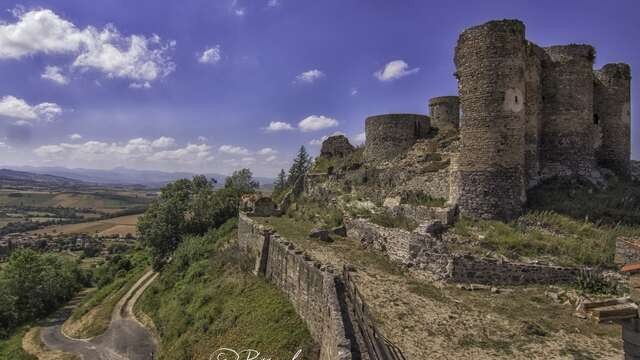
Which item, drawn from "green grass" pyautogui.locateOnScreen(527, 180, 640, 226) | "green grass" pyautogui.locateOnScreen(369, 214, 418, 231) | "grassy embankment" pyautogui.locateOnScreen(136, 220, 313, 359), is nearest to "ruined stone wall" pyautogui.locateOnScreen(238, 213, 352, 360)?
"grassy embankment" pyautogui.locateOnScreen(136, 220, 313, 359)

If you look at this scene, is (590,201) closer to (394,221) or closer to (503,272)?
(503,272)

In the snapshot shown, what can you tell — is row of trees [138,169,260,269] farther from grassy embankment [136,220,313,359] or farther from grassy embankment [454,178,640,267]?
grassy embankment [454,178,640,267]

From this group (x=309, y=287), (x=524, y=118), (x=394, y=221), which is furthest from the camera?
(x=394, y=221)

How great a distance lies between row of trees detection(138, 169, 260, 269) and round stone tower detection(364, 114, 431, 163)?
54.4 ft

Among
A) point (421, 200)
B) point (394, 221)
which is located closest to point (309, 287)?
point (394, 221)

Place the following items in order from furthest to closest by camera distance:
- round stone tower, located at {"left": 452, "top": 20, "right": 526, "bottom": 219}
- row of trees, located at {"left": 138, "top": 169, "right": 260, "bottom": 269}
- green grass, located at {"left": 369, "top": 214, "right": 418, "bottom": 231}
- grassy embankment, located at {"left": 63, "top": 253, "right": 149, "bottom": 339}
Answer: row of trees, located at {"left": 138, "top": 169, "right": 260, "bottom": 269} < grassy embankment, located at {"left": 63, "top": 253, "right": 149, "bottom": 339} < green grass, located at {"left": 369, "top": 214, "right": 418, "bottom": 231} < round stone tower, located at {"left": 452, "top": 20, "right": 526, "bottom": 219}

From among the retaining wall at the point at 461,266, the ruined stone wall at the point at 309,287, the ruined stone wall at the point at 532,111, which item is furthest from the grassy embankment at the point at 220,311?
the ruined stone wall at the point at 532,111

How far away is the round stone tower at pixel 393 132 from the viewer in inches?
896

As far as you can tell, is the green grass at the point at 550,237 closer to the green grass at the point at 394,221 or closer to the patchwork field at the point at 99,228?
the green grass at the point at 394,221

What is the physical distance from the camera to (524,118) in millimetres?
15000

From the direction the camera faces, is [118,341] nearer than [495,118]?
No

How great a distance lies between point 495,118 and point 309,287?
913cm

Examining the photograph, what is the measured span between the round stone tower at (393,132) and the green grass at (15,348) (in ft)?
85.3

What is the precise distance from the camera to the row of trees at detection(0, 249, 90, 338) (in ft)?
120
